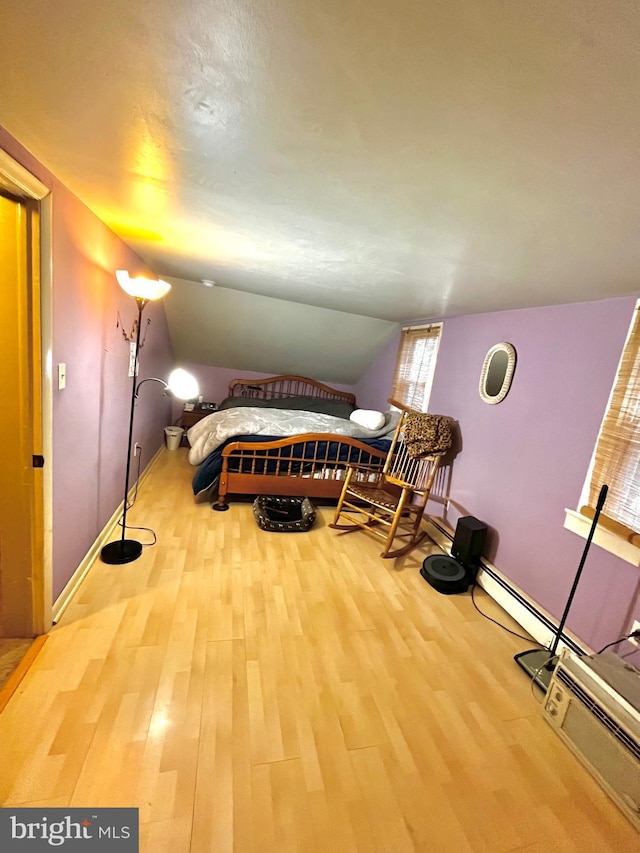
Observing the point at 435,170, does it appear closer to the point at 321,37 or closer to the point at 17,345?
the point at 321,37

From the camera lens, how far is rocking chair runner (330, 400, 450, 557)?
112 inches

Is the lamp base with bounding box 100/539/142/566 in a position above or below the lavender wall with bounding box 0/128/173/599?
below

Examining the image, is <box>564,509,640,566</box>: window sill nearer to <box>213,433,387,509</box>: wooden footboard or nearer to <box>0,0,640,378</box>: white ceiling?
<box>0,0,640,378</box>: white ceiling

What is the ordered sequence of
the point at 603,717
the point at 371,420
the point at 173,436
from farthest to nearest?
the point at 173,436 → the point at 371,420 → the point at 603,717

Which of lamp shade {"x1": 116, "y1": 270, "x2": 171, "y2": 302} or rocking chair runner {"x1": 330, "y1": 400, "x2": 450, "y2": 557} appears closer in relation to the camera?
lamp shade {"x1": 116, "y1": 270, "x2": 171, "y2": 302}

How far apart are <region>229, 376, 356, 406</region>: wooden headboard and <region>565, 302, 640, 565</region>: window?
3709mm

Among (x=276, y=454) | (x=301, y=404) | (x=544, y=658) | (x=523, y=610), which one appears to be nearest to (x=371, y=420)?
(x=276, y=454)

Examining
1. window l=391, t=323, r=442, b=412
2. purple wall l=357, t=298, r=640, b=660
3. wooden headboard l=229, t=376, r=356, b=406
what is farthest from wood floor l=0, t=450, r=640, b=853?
wooden headboard l=229, t=376, r=356, b=406

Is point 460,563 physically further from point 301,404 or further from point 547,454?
point 301,404

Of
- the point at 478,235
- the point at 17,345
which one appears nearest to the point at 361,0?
the point at 478,235

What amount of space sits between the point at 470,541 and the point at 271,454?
5.78ft

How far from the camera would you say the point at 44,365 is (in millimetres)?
Result: 1436

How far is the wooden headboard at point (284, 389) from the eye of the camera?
5234mm

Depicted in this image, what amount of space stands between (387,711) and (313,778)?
1.37ft
